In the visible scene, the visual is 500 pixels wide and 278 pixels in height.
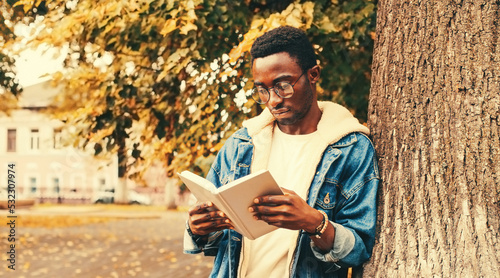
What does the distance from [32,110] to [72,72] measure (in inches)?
1441

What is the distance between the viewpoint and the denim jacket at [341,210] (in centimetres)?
221

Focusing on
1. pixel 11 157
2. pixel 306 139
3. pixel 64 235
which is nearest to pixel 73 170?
pixel 11 157

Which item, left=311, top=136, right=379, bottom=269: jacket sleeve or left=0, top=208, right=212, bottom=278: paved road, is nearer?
left=311, top=136, right=379, bottom=269: jacket sleeve

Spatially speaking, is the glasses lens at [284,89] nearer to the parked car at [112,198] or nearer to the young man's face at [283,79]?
the young man's face at [283,79]

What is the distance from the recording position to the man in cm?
223

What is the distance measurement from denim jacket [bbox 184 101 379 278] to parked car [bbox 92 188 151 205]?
35.5 meters

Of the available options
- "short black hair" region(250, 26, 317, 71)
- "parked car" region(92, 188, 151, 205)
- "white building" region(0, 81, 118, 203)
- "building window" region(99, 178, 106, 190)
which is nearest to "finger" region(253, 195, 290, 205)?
"short black hair" region(250, 26, 317, 71)

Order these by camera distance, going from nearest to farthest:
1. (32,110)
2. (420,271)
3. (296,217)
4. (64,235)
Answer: (296,217)
(420,271)
(64,235)
(32,110)

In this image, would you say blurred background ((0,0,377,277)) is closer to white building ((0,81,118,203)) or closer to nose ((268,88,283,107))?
nose ((268,88,283,107))

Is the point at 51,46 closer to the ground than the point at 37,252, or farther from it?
farther from it

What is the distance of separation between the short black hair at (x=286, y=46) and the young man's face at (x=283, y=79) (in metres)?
0.02

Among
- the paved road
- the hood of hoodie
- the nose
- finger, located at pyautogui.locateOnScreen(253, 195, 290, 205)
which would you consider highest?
the nose

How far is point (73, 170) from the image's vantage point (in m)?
40.8

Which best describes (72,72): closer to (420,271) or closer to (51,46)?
(51,46)
